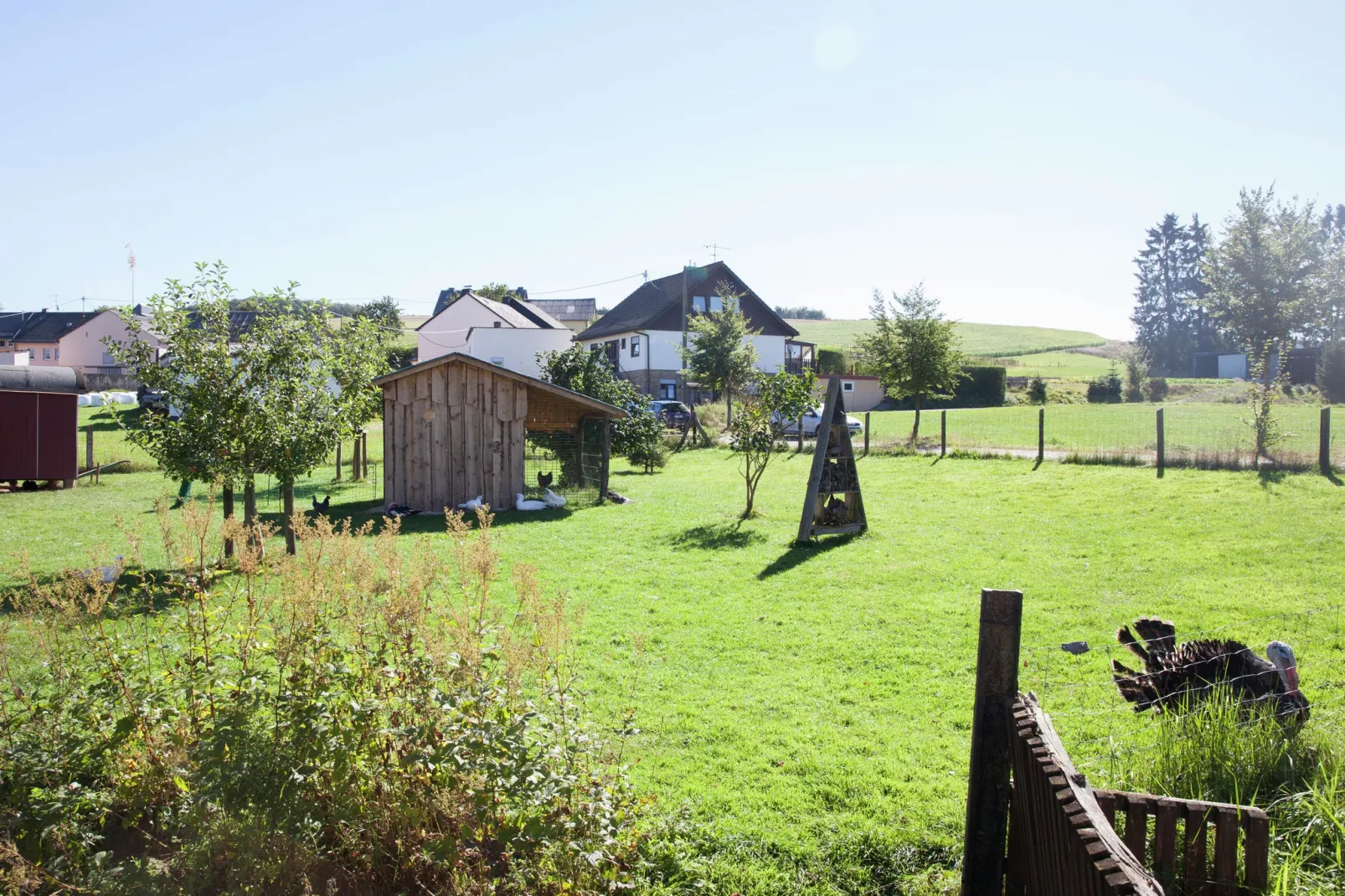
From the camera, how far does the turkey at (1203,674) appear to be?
458 centimetres

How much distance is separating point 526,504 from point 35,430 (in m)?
11.9

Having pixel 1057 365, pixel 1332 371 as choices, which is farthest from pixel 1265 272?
pixel 1057 365

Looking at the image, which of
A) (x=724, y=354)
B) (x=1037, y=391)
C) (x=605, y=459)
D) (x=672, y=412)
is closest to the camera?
(x=605, y=459)

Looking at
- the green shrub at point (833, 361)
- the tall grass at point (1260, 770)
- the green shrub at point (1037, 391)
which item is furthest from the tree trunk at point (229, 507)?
the green shrub at point (833, 361)

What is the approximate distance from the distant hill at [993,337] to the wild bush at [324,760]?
70.2m

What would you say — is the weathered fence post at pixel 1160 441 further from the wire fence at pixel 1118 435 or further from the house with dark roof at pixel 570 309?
the house with dark roof at pixel 570 309

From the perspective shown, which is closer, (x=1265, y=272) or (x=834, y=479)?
(x=834, y=479)

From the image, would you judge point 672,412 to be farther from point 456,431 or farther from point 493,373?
point 456,431

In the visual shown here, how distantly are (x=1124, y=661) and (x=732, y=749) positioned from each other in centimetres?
331

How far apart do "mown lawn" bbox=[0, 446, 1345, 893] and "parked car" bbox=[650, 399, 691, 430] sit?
14971 mm

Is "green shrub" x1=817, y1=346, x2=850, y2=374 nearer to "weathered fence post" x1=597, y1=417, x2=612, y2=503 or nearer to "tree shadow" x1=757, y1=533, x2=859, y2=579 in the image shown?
"weathered fence post" x1=597, y1=417, x2=612, y2=503

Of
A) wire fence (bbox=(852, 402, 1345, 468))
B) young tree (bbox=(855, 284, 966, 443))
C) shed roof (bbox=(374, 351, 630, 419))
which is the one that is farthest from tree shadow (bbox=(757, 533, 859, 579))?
young tree (bbox=(855, 284, 966, 443))

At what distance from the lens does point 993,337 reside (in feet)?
287

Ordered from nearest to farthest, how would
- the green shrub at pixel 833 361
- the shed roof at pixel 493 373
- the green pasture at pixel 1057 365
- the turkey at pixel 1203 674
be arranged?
the turkey at pixel 1203 674
the shed roof at pixel 493 373
the green shrub at pixel 833 361
the green pasture at pixel 1057 365
